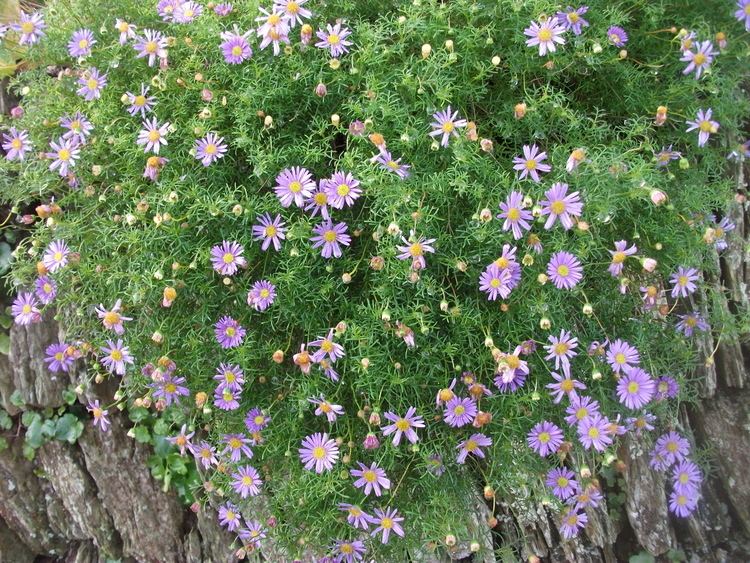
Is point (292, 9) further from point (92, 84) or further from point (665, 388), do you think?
point (665, 388)

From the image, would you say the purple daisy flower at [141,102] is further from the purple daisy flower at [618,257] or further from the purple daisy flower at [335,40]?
the purple daisy flower at [618,257]

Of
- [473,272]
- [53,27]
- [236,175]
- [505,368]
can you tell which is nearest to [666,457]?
[505,368]

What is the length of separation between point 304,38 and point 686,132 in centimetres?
122

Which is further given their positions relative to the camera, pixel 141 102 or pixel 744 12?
pixel 141 102

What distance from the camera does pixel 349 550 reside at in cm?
192

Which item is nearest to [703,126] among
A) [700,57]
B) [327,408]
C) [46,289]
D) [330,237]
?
[700,57]

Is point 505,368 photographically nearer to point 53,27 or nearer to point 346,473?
point 346,473

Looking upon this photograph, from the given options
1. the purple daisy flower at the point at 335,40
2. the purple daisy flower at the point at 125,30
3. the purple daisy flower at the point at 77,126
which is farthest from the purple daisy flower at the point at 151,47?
the purple daisy flower at the point at 335,40

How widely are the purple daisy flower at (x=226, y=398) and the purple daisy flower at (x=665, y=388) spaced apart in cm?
134

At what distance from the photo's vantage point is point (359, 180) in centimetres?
178

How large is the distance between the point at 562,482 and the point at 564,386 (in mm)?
356

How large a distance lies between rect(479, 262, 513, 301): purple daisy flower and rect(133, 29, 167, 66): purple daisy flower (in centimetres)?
120

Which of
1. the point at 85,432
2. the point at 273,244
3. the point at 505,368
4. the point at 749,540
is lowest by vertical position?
the point at 749,540

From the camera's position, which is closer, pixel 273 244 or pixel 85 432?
pixel 273 244
